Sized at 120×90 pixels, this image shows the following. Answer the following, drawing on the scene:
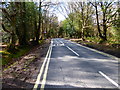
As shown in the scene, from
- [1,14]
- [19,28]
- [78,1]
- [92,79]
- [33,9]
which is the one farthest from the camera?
[78,1]

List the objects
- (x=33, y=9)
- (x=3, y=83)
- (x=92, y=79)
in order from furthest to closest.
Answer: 1. (x=33, y=9)
2. (x=92, y=79)
3. (x=3, y=83)

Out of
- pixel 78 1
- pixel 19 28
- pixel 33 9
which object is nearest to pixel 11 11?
pixel 19 28

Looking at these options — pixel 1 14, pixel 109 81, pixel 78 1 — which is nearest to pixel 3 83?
pixel 109 81

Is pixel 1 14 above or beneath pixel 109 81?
above

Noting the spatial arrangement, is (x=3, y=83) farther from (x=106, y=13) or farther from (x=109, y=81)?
(x=106, y=13)

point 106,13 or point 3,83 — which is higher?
point 106,13

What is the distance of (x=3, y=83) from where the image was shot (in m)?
6.38

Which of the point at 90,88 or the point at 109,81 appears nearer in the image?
the point at 90,88

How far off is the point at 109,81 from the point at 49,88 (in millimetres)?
2596

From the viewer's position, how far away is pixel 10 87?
5.80 meters

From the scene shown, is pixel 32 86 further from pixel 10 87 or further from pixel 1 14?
pixel 1 14

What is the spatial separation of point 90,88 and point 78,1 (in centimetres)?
3838

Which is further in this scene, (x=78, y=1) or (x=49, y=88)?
(x=78, y=1)

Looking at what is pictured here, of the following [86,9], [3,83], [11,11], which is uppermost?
[86,9]
